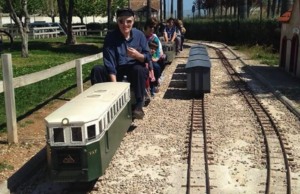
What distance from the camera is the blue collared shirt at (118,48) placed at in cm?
702

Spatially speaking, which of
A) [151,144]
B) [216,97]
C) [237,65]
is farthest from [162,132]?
[237,65]

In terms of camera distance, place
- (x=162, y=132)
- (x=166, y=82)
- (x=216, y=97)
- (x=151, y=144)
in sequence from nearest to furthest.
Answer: (x=151, y=144), (x=162, y=132), (x=216, y=97), (x=166, y=82)

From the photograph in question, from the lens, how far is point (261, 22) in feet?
100

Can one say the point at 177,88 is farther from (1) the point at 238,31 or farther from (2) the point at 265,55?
(1) the point at 238,31

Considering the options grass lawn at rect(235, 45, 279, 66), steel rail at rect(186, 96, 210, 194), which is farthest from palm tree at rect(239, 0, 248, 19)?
steel rail at rect(186, 96, 210, 194)

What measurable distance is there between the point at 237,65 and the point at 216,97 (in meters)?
8.29

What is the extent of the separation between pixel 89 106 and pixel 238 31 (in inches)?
1184

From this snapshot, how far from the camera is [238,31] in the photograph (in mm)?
33750

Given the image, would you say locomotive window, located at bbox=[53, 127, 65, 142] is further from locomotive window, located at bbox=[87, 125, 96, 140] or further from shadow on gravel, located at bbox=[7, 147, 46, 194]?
shadow on gravel, located at bbox=[7, 147, 46, 194]

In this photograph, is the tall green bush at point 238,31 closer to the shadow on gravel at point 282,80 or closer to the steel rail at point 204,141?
the shadow on gravel at point 282,80

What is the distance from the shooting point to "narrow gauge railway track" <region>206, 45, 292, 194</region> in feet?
17.9

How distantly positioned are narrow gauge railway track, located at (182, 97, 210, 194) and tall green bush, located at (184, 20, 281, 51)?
18.1 metres

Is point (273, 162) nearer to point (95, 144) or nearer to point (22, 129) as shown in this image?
point (95, 144)

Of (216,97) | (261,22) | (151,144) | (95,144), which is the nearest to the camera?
(95,144)
